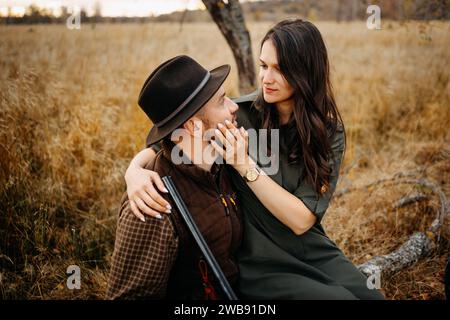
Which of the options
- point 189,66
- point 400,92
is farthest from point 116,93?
point 400,92

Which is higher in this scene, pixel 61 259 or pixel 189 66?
pixel 189 66

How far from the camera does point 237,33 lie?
4.14 meters

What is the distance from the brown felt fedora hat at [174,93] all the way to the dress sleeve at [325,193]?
2.50 ft

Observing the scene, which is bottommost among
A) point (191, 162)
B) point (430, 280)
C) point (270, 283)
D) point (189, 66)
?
point (430, 280)

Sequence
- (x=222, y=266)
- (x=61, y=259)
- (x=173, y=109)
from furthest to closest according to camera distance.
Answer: (x=61, y=259)
(x=222, y=266)
(x=173, y=109)

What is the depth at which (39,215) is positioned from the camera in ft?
10.1

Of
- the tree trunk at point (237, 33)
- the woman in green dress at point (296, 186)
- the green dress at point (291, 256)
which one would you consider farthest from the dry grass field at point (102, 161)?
the tree trunk at point (237, 33)

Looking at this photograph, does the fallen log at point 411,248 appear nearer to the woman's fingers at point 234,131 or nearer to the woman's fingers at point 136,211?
the woman's fingers at point 234,131

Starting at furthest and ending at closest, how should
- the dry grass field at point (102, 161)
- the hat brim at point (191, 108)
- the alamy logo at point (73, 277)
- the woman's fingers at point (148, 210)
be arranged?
the dry grass field at point (102, 161) < the alamy logo at point (73, 277) < the hat brim at point (191, 108) < the woman's fingers at point (148, 210)

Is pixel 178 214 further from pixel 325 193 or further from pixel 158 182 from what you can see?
pixel 325 193

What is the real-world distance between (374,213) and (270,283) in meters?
2.11

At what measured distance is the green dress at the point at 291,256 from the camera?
197cm

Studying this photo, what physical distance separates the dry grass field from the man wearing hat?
1323 millimetres

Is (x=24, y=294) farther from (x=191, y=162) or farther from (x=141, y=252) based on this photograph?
(x=191, y=162)
